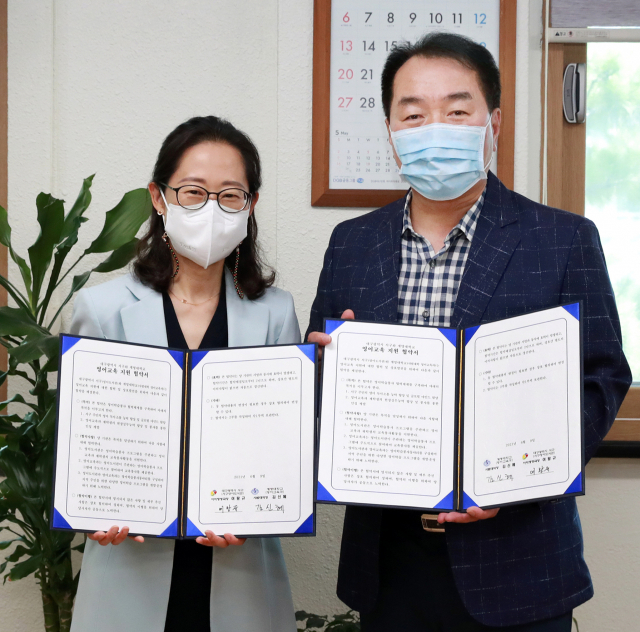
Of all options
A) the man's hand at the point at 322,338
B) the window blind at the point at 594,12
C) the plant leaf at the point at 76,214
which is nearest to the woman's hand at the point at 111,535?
the man's hand at the point at 322,338

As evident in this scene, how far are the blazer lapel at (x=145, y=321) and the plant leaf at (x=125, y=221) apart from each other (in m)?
0.29

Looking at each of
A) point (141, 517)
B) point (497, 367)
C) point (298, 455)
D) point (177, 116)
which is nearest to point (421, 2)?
point (177, 116)

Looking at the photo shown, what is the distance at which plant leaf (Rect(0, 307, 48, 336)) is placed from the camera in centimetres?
148

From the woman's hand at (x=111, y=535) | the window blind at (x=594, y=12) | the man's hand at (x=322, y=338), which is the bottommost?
the woman's hand at (x=111, y=535)

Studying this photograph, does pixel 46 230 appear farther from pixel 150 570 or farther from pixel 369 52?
pixel 369 52

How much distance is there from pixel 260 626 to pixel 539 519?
1.93ft

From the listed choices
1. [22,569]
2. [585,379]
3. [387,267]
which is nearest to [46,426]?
[22,569]

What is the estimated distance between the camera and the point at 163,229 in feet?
4.95

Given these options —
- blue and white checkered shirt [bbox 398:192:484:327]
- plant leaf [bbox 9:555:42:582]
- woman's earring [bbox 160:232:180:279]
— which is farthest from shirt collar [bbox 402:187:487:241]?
plant leaf [bbox 9:555:42:582]

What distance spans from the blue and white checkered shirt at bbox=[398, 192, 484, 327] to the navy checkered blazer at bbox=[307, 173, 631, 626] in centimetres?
3

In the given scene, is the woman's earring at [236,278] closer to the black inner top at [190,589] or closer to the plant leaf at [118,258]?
the plant leaf at [118,258]

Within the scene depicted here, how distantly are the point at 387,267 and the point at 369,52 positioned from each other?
0.99 metres

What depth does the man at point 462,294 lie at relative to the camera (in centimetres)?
111

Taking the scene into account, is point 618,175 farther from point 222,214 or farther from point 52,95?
point 52,95
